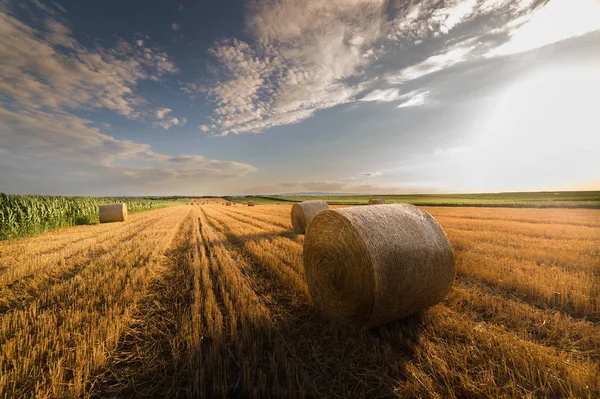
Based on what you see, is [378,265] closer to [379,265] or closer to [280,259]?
[379,265]

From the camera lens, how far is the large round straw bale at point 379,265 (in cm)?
369

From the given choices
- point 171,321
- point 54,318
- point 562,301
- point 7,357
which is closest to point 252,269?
point 171,321

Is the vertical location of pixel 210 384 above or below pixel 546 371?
below

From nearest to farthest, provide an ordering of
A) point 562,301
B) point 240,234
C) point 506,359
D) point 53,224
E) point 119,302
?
Result: point 506,359 < point 562,301 < point 119,302 < point 240,234 < point 53,224

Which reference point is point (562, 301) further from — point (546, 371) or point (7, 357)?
point (7, 357)

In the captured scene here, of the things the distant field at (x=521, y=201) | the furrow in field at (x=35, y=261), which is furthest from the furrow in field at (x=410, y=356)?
the distant field at (x=521, y=201)

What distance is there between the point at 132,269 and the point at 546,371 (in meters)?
8.08

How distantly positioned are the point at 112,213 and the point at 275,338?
72.9 ft

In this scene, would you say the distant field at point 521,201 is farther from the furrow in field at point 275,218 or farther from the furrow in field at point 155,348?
the furrow in field at point 155,348

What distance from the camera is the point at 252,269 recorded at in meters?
6.86

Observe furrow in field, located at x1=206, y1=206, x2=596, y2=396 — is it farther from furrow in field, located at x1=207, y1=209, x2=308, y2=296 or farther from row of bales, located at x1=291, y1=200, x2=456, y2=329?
furrow in field, located at x1=207, y1=209, x2=308, y2=296

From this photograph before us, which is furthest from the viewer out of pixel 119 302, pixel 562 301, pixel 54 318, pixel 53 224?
pixel 53 224

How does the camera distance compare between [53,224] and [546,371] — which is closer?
[546,371]

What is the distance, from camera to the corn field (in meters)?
12.3
